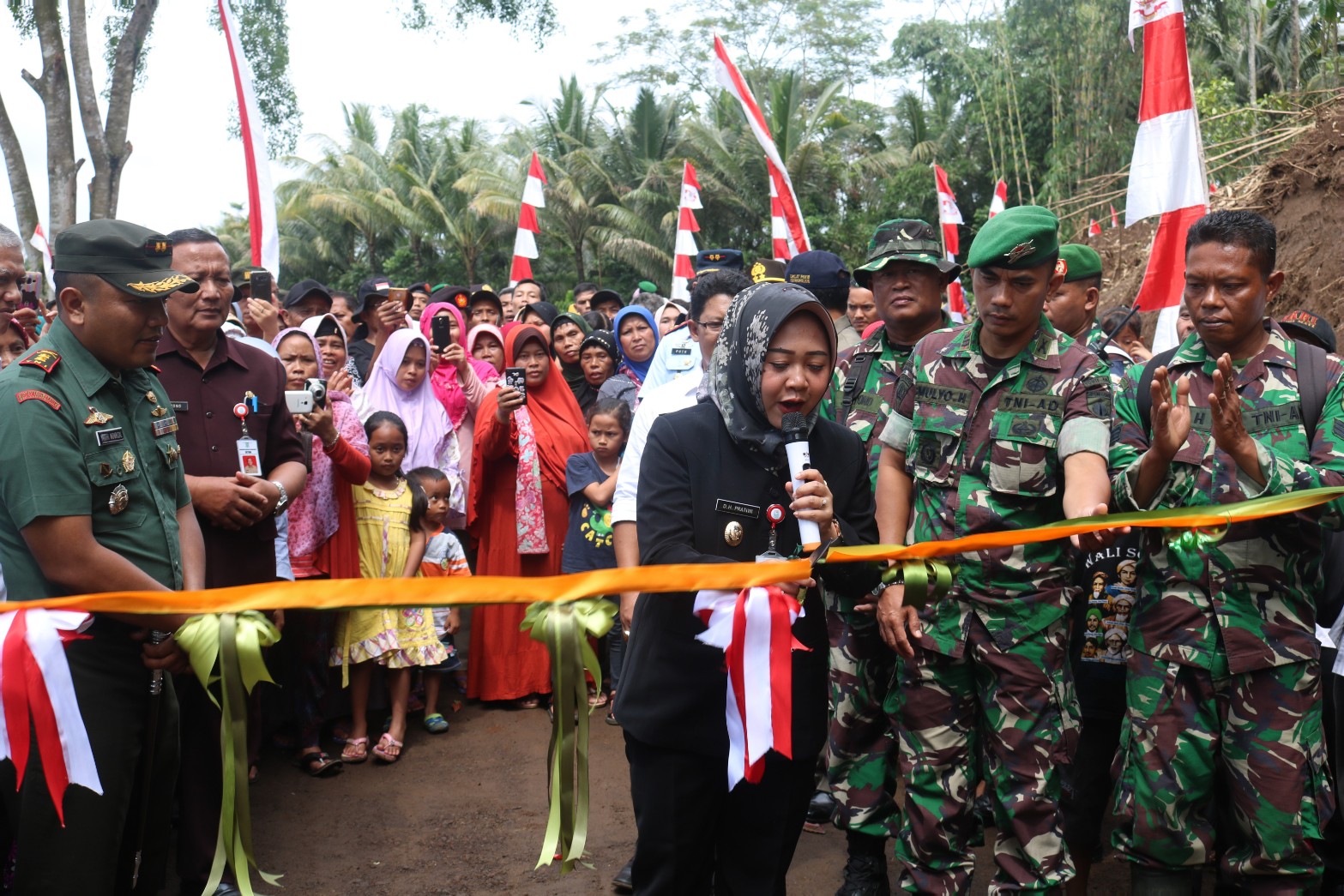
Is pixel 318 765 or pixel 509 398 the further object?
pixel 509 398

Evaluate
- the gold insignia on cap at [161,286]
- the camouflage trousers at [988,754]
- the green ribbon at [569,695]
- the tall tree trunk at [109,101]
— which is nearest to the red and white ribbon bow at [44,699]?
the gold insignia on cap at [161,286]

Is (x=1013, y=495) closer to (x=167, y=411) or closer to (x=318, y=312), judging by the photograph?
(x=167, y=411)

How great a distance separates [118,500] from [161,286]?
2.00 ft

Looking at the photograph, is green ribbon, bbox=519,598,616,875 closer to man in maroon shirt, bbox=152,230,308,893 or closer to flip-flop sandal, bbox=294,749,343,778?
man in maroon shirt, bbox=152,230,308,893

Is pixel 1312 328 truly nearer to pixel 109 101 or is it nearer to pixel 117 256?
pixel 117 256

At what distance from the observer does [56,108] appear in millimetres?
12578

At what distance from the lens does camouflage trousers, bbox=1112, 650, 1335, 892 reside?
304 cm

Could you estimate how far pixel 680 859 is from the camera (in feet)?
8.72

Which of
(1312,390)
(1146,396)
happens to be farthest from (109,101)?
(1312,390)

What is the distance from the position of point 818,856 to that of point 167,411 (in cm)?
293

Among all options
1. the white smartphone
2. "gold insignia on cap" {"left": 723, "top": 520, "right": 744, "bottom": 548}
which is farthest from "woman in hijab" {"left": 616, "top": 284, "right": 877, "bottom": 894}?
the white smartphone

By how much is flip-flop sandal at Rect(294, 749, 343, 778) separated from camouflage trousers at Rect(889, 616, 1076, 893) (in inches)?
118

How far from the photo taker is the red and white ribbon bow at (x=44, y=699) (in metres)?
2.50

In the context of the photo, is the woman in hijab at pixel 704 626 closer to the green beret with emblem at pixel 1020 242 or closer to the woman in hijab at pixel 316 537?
the green beret with emblem at pixel 1020 242
